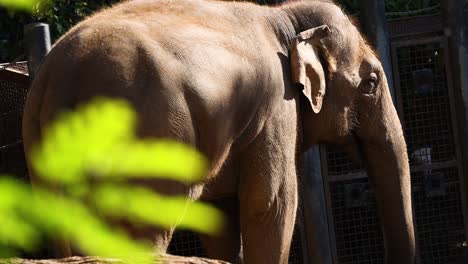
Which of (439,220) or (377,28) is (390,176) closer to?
(377,28)

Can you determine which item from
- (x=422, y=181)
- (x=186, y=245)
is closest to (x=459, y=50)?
(x=422, y=181)

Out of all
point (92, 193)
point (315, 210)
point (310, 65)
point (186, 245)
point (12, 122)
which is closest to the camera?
point (92, 193)

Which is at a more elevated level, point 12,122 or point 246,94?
point 246,94

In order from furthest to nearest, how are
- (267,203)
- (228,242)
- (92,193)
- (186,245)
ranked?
1. (186,245)
2. (228,242)
3. (267,203)
4. (92,193)

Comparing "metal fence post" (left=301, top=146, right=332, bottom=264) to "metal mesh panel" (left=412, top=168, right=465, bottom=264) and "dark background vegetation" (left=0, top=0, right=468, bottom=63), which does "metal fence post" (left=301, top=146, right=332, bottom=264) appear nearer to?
"metal mesh panel" (left=412, top=168, right=465, bottom=264)

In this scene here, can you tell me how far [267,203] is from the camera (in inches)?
218

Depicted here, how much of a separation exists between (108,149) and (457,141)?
671 centimetres

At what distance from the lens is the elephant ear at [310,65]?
5590 mm

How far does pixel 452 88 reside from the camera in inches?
299

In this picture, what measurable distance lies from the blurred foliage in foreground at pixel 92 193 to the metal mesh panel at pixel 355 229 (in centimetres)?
645

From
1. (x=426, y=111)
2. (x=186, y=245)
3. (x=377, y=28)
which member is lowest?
(x=186, y=245)

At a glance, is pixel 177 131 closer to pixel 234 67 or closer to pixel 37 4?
pixel 234 67

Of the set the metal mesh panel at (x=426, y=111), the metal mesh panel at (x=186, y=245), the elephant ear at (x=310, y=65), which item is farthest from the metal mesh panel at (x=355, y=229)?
the elephant ear at (x=310, y=65)

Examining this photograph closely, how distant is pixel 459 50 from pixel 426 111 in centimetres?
54
